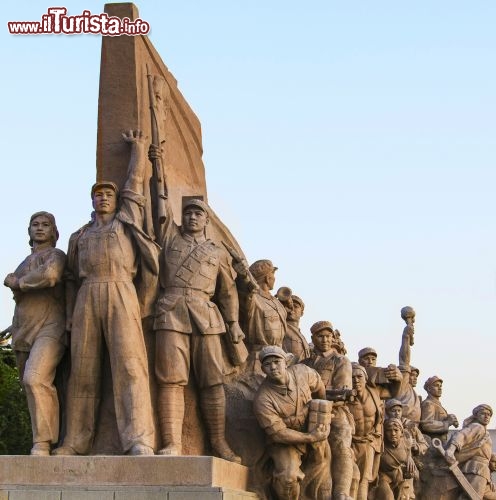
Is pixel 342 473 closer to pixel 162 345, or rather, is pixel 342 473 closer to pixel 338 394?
pixel 338 394

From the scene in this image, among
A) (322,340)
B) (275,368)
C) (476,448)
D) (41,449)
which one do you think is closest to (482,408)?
(476,448)

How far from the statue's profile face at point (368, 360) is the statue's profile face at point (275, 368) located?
17.0ft

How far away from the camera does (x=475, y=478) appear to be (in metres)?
21.5

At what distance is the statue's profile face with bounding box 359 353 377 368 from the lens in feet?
61.3

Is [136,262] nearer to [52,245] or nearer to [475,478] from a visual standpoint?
[52,245]

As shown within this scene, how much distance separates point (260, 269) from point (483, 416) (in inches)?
297

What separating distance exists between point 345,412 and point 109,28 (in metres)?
4.91

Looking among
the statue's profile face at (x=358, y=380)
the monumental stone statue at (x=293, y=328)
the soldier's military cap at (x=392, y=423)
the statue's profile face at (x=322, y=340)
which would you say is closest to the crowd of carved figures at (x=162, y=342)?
the statue's profile face at (x=322, y=340)

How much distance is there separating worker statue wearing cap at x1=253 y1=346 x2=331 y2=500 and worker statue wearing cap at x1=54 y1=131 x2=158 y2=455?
1277mm

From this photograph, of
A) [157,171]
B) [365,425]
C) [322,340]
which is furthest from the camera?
[365,425]

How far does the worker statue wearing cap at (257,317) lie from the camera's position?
47.2 feet

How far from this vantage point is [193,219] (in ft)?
45.5

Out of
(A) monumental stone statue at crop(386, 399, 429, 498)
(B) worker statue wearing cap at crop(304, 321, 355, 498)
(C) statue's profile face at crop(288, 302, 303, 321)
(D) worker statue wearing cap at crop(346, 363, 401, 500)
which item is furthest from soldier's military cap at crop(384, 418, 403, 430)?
(C) statue's profile face at crop(288, 302, 303, 321)

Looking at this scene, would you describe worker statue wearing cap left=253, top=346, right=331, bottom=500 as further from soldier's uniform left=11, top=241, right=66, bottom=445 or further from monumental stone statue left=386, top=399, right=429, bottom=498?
monumental stone statue left=386, top=399, right=429, bottom=498
